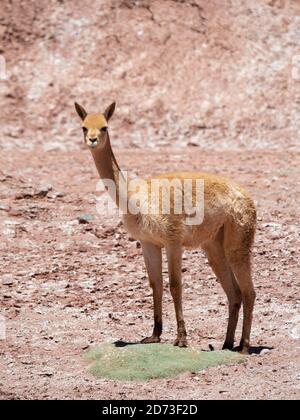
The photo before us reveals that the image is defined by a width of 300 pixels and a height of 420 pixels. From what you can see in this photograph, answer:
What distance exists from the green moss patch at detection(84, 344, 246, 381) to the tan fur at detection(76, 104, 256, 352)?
29 centimetres

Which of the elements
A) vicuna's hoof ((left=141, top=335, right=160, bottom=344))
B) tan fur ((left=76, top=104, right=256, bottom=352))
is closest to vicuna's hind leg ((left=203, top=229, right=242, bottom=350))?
tan fur ((left=76, top=104, right=256, bottom=352))

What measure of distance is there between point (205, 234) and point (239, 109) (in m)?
12.0

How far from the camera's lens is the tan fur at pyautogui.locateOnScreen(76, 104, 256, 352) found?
30.9ft

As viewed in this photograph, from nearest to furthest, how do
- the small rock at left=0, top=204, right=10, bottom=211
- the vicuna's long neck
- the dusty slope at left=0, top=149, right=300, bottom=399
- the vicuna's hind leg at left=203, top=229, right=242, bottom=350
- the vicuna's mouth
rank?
1. the dusty slope at left=0, top=149, right=300, bottom=399
2. the vicuna's mouth
3. the vicuna's long neck
4. the vicuna's hind leg at left=203, top=229, right=242, bottom=350
5. the small rock at left=0, top=204, right=10, bottom=211

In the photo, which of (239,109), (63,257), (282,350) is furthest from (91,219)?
(239,109)

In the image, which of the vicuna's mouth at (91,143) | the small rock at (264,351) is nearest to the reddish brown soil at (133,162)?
the small rock at (264,351)

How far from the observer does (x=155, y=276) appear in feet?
31.9

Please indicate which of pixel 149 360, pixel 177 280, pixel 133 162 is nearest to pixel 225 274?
pixel 177 280

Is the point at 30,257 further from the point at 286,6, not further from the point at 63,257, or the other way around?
the point at 286,6

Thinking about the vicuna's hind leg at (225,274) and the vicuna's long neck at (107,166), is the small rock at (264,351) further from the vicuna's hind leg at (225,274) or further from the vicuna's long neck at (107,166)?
the vicuna's long neck at (107,166)

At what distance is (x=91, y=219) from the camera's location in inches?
582

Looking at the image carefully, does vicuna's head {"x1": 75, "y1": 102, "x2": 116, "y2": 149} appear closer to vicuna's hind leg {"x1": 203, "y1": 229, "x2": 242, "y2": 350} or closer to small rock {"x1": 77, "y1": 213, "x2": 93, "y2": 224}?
vicuna's hind leg {"x1": 203, "y1": 229, "x2": 242, "y2": 350}

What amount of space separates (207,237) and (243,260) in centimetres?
44

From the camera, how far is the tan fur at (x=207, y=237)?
9.41 m
